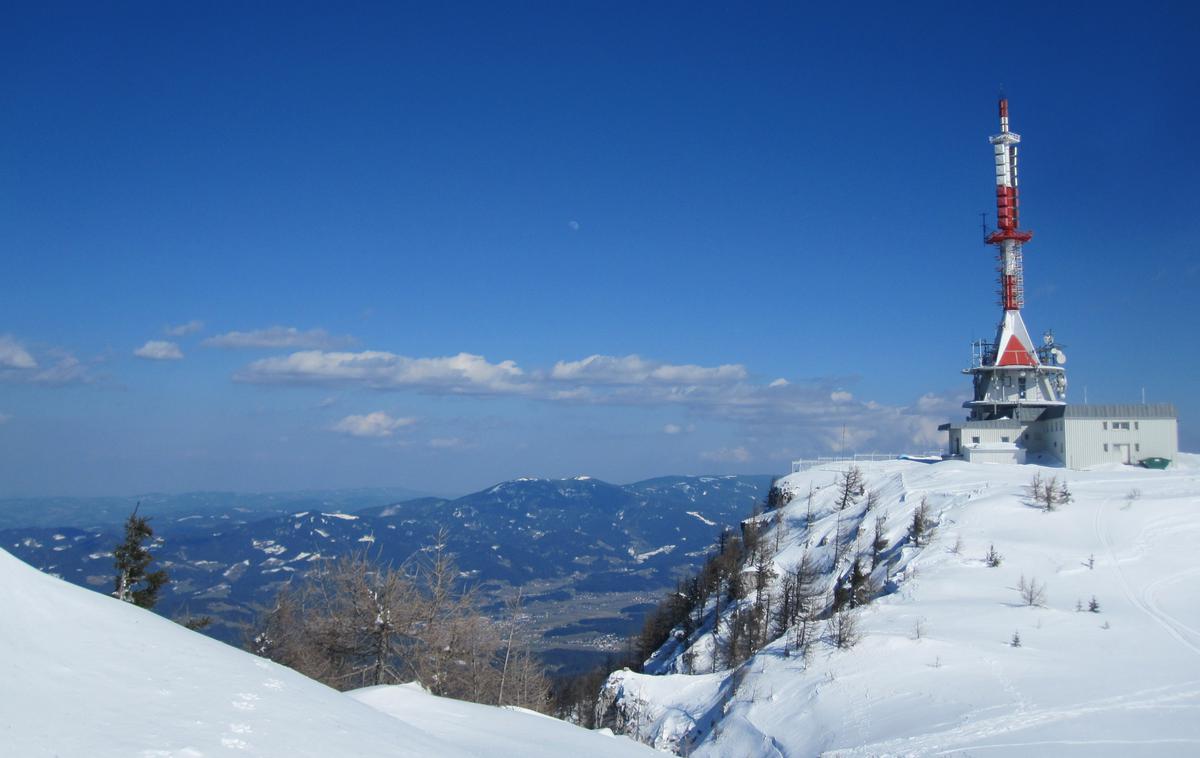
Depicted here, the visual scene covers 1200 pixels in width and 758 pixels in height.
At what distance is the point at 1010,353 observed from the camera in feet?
212

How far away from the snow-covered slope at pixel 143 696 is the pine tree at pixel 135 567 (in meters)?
24.8

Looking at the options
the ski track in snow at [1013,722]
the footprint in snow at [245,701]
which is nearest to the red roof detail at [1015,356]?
the ski track in snow at [1013,722]

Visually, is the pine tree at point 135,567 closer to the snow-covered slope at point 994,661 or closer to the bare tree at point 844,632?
the snow-covered slope at point 994,661

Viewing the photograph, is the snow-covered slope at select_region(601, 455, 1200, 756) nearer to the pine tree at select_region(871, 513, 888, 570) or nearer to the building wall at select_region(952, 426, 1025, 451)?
the pine tree at select_region(871, 513, 888, 570)

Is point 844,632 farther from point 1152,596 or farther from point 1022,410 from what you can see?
point 1022,410

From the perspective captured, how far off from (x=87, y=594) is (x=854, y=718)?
16581 mm

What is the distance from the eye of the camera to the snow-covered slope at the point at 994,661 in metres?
16.6

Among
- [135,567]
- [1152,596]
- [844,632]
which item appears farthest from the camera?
[135,567]

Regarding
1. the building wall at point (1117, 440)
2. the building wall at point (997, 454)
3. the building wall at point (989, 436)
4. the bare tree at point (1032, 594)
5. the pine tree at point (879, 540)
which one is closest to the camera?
the bare tree at point (1032, 594)

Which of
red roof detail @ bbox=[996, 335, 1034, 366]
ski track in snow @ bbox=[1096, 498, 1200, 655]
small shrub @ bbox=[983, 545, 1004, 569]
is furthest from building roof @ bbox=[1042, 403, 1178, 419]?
small shrub @ bbox=[983, 545, 1004, 569]

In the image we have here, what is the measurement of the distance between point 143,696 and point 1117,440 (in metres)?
59.1

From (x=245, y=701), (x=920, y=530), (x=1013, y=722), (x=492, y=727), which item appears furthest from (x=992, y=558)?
(x=245, y=701)

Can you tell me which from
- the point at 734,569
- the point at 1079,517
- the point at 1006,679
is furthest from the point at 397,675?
the point at 1079,517

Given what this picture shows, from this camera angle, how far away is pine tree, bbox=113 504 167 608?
3184 cm
